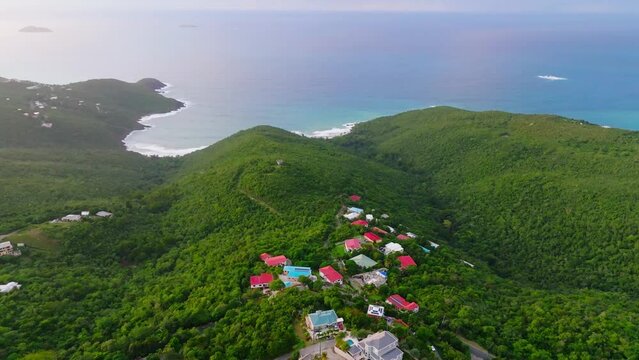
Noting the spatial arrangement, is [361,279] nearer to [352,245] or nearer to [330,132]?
[352,245]

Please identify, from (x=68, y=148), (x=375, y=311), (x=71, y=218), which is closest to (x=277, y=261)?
(x=375, y=311)

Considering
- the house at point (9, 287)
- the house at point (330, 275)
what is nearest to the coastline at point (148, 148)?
the house at point (9, 287)

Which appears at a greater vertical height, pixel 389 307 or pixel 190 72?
pixel 190 72

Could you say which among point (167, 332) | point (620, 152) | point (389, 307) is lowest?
point (167, 332)

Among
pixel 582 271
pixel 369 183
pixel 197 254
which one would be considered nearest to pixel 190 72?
pixel 369 183

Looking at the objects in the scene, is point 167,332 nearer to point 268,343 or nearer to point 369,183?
point 268,343

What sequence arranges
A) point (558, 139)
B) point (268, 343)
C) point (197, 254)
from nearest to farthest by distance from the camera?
point (268, 343) < point (197, 254) < point (558, 139)
